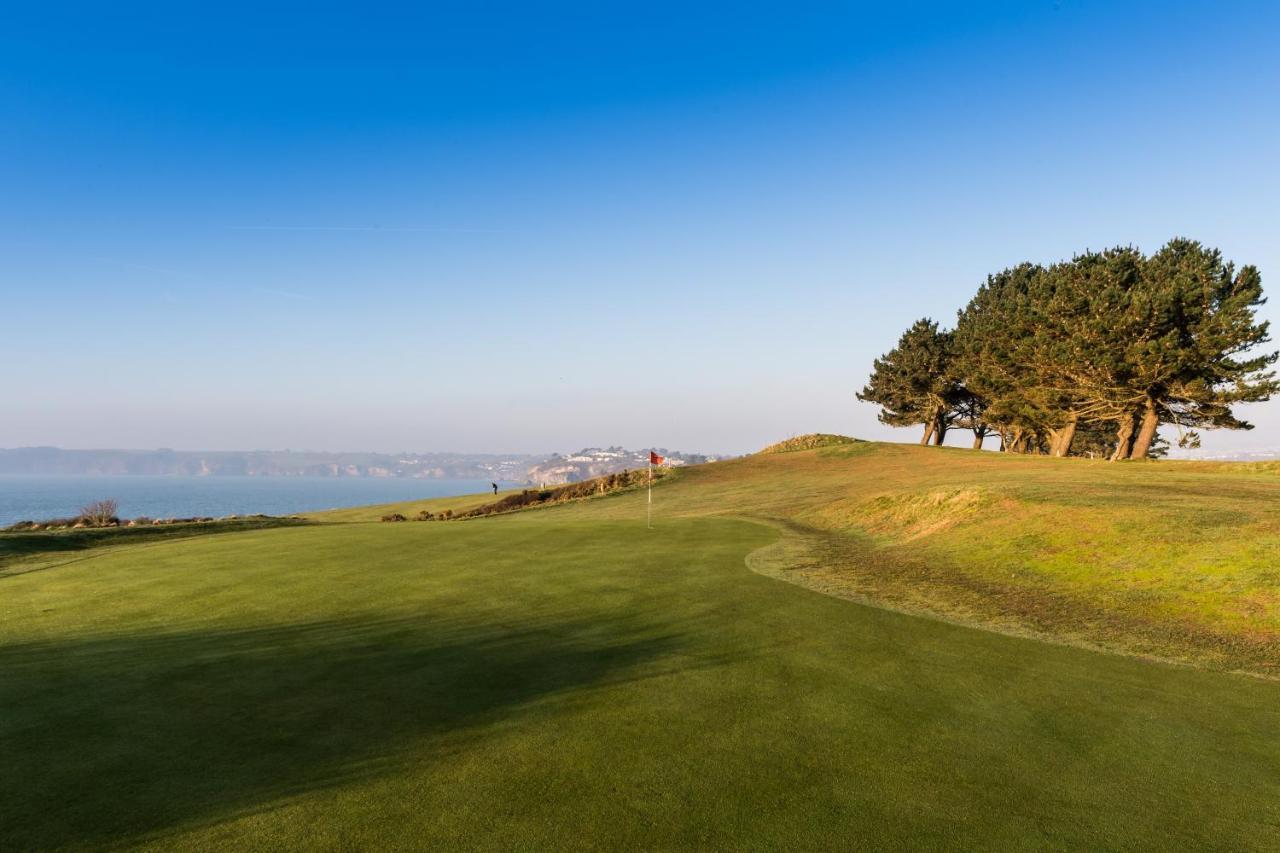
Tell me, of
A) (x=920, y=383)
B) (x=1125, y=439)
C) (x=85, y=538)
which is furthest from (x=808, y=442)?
(x=85, y=538)

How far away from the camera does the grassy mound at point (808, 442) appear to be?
61250 millimetres

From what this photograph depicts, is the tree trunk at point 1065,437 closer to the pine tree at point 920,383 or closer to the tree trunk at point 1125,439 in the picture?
the tree trunk at point 1125,439

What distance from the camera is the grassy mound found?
61250 millimetres

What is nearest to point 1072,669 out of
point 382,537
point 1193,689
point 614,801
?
point 1193,689

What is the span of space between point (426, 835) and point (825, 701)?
4.39m

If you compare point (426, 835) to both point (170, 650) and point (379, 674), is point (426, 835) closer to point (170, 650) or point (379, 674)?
point (379, 674)

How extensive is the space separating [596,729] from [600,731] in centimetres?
7

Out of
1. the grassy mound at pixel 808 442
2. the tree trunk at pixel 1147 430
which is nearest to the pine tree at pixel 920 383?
the grassy mound at pixel 808 442

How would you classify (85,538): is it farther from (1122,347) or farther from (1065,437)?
(1065,437)

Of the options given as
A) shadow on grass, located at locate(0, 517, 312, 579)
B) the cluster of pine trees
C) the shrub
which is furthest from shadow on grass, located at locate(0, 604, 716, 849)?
the cluster of pine trees

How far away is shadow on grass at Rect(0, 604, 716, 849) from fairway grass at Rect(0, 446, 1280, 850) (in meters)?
0.04

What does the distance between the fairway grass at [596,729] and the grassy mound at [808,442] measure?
50.9m

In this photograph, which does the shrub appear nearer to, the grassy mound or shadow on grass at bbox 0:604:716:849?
shadow on grass at bbox 0:604:716:849

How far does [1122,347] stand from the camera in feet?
133
